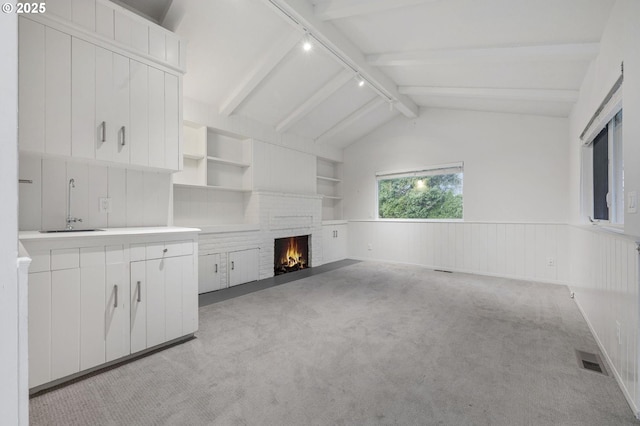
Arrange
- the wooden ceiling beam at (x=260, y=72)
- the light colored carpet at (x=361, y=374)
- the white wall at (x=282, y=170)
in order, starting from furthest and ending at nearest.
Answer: the white wall at (x=282, y=170), the wooden ceiling beam at (x=260, y=72), the light colored carpet at (x=361, y=374)

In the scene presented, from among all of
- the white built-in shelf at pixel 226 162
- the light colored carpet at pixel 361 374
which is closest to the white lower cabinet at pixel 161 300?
the light colored carpet at pixel 361 374

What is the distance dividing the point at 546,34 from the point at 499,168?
2.65 meters

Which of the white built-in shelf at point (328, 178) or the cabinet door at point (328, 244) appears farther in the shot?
the white built-in shelf at point (328, 178)

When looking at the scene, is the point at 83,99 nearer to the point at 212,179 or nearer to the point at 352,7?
the point at 212,179

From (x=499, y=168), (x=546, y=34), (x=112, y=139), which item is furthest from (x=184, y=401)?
(x=499, y=168)

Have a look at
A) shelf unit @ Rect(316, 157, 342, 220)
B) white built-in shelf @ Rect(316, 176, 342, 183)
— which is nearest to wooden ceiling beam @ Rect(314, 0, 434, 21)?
white built-in shelf @ Rect(316, 176, 342, 183)

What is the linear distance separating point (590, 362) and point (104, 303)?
3.55 m

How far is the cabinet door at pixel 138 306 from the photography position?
2.15 m

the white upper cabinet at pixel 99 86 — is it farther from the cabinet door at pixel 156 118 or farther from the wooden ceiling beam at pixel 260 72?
the wooden ceiling beam at pixel 260 72

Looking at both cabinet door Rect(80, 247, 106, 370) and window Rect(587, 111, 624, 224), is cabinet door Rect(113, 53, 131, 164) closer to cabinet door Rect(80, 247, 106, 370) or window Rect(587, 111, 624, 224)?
cabinet door Rect(80, 247, 106, 370)

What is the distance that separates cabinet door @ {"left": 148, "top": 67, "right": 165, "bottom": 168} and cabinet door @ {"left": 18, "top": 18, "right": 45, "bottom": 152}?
2.29ft

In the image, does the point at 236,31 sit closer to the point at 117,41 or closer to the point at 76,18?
the point at 117,41

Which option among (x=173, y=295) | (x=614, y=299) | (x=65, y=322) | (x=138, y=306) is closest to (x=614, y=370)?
(x=614, y=299)

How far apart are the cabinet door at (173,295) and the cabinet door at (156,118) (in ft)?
Answer: 3.05
